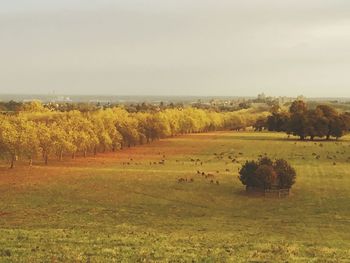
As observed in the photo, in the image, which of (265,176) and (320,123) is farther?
(320,123)

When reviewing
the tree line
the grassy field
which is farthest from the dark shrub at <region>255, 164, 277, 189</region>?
the tree line

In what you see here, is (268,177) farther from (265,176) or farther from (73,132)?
(73,132)

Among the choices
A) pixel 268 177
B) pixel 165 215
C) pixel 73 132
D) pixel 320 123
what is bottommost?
pixel 165 215

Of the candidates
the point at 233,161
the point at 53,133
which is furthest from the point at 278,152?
the point at 53,133

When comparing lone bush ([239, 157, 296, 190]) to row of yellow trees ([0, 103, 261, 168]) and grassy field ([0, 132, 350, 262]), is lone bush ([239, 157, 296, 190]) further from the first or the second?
row of yellow trees ([0, 103, 261, 168])

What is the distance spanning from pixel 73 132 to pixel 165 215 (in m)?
51.0

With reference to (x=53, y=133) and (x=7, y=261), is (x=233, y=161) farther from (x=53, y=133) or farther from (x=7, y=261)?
(x=7, y=261)

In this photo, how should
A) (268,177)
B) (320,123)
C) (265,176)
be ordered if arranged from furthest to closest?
(320,123), (265,176), (268,177)

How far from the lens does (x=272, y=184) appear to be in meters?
55.4

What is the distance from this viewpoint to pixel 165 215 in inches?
1716

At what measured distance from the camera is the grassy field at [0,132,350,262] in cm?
2269

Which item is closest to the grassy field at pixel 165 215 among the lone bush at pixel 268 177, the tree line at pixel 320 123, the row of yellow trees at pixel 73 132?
the lone bush at pixel 268 177

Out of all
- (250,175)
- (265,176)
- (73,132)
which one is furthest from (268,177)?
(73,132)

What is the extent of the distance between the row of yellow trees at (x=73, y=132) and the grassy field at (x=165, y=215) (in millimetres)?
3346
